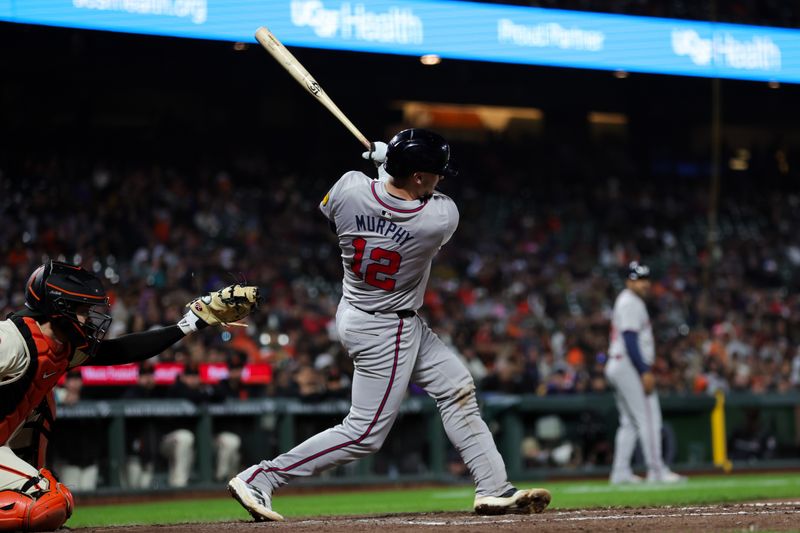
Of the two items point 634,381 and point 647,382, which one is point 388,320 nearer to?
point 647,382

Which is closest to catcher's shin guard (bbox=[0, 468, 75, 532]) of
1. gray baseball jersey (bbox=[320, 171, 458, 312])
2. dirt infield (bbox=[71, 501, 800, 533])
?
dirt infield (bbox=[71, 501, 800, 533])

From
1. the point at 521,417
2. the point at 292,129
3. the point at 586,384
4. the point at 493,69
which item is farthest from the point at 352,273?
the point at 292,129

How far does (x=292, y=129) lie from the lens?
18.0 meters

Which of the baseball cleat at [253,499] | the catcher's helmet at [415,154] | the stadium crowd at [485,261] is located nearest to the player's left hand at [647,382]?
the stadium crowd at [485,261]

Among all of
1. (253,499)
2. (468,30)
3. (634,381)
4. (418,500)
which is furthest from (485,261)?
(253,499)

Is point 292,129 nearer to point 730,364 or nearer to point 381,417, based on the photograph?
point 730,364

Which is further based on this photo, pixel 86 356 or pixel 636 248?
pixel 636 248

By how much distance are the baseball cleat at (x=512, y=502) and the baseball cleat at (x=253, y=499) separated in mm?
916

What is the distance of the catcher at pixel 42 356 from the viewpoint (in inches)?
168

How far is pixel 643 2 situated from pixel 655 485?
7.50 metres

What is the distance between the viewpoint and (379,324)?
496cm

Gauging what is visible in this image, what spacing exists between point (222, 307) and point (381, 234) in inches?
29.6

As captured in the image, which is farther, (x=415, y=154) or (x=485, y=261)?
(x=485, y=261)

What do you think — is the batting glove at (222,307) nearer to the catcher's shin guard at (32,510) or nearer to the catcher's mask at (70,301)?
the catcher's mask at (70,301)
